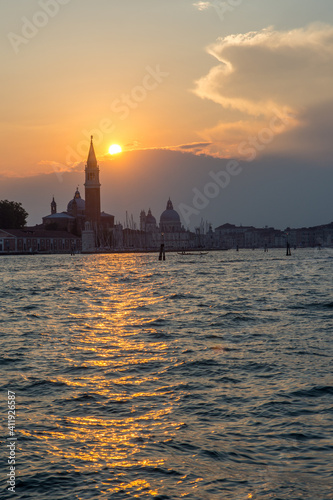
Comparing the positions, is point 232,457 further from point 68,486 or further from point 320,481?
point 68,486

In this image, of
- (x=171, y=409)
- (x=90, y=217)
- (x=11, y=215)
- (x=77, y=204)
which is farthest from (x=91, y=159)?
(x=171, y=409)

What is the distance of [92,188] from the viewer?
436 ft

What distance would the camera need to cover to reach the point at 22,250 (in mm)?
112625

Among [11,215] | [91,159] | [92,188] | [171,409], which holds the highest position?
[91,159]

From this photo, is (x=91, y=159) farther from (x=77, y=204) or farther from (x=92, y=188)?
(x=77, y=204)

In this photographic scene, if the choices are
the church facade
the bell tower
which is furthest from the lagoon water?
the bell tower

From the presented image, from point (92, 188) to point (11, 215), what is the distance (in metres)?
30.0

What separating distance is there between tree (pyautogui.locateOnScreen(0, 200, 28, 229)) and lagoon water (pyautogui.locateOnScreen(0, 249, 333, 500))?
94713mm

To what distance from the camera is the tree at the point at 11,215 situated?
106 metres

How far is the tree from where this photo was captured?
347 ft

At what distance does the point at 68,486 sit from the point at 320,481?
207 cm

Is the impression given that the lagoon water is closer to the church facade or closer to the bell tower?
the church facade

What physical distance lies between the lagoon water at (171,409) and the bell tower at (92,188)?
119m

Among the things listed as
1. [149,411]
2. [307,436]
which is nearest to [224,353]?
[149,411]
